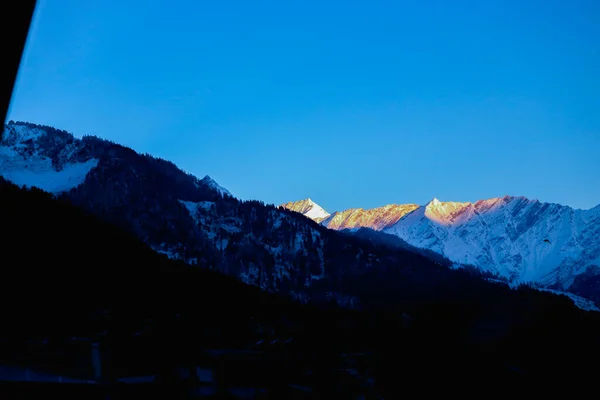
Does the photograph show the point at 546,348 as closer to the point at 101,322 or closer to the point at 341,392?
the point at 341,392

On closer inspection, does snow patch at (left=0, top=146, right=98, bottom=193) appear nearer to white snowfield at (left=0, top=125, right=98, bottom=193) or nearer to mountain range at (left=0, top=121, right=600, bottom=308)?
white snowfield at (left=0, top=125, right=98, bottom=193)

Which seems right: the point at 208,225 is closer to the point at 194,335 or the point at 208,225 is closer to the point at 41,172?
the point at 41,172

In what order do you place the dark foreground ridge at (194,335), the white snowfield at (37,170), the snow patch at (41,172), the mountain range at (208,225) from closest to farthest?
the dark foreground ridge at (194,335) < the mountain range at (208,225) < the snow patch at (41,172) < the white snowfield at (37,170)

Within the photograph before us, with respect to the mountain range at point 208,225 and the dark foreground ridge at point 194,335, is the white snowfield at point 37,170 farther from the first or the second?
the dark foreground ridge at point 194,335

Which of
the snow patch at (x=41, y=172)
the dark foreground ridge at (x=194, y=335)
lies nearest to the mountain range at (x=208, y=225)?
the snow patch at (x=41, y=172)

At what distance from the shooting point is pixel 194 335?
3772cm

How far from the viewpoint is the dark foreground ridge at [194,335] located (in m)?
18.2

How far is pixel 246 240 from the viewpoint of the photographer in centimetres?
16138

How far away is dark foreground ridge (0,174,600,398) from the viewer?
18188 millimetres

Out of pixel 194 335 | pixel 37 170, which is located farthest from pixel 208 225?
pixel 194 335

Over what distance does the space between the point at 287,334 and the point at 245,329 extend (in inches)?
250

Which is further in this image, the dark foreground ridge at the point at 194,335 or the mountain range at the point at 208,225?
the mountain range at the point at 208,225

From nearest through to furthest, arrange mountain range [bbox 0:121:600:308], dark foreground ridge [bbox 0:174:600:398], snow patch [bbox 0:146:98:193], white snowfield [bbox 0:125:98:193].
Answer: dark foreground ridge [bbox 0:174:600:398] → mountain range [bbox 0:121:600:308] → snow patch [bbox 0:146:98:193] → white snowfield [bbox 0:125:98:193]

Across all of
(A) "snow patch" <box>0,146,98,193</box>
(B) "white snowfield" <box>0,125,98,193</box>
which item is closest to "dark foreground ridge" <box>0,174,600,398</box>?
(A) "snow patch" <box>0,146,98,193</box>
